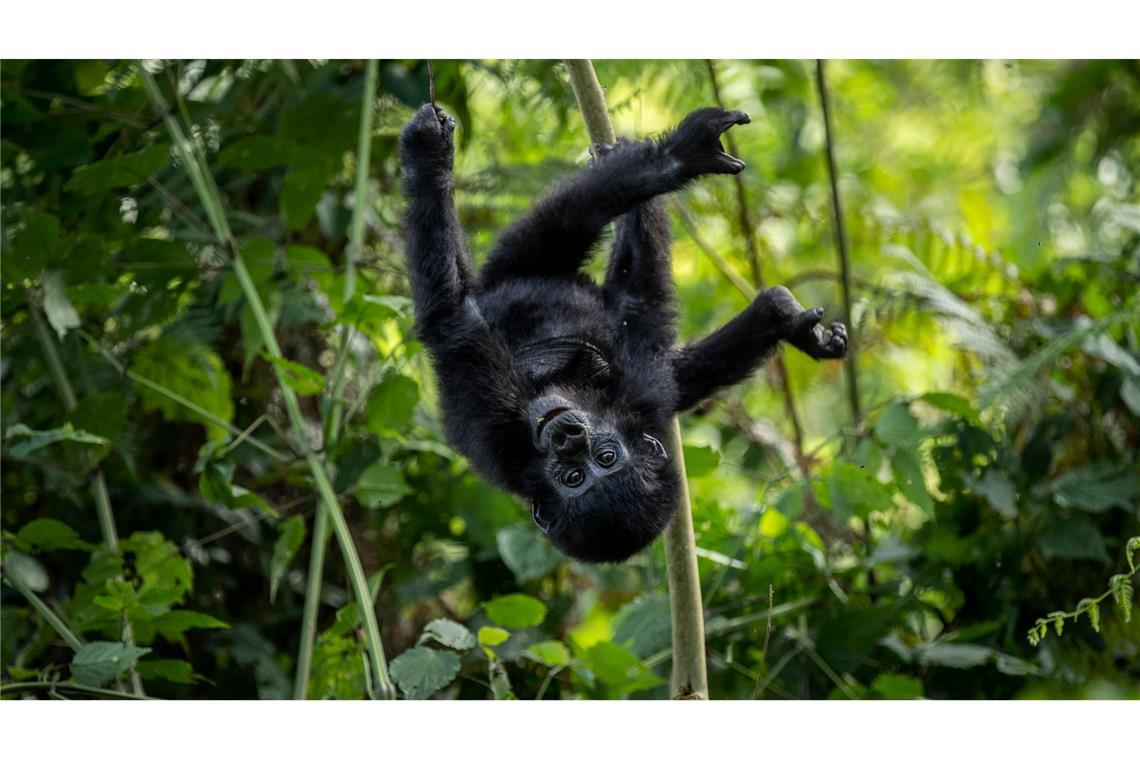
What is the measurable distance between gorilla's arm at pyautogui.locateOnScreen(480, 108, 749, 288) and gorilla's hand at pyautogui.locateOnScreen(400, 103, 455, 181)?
37cm

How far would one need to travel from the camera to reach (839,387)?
739 centimetres

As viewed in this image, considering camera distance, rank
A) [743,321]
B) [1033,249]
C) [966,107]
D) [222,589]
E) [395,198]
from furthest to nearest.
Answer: [966,107], [1033,249], [395,198], [222,589], [743,321]

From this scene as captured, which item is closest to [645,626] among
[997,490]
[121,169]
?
[997,490]

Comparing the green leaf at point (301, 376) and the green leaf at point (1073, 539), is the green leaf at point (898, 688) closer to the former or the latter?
the green leaf at point (1073, 539)

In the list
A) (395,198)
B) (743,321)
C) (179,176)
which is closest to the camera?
(743,321)

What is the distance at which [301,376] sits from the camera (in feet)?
11.8

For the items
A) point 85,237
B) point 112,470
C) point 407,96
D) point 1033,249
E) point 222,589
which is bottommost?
point 222,589

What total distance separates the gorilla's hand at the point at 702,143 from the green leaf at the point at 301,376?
1.22 m

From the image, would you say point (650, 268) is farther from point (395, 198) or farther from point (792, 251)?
point (792, 251)

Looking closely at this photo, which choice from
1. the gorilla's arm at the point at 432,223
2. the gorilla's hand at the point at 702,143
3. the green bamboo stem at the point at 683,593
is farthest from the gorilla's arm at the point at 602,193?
the gorilla's arm at the point at 432,223

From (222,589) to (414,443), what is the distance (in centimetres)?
110

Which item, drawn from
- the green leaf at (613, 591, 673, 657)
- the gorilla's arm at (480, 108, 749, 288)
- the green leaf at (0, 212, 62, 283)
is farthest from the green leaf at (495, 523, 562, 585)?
the green leaf at (0, 212, 62, 283)

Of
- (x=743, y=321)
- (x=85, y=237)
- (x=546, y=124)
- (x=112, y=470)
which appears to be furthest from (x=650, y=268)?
(x=112, y=470)

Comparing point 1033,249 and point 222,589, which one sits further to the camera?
point 1033,249
